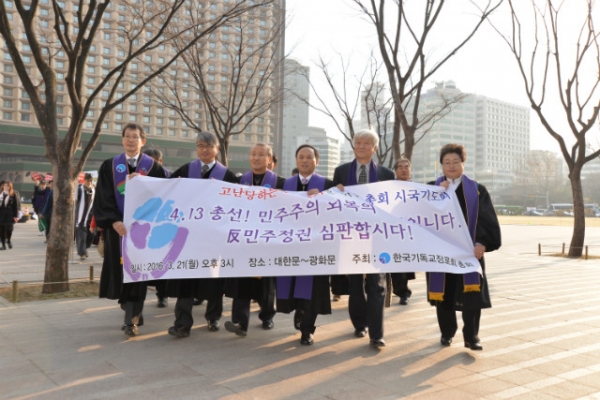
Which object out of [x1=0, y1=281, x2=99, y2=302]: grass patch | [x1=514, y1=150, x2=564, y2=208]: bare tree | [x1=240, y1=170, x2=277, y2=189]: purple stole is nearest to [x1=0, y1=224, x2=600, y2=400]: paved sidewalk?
[x1=0, y1=281, x2=99, y2=302]: grass patch

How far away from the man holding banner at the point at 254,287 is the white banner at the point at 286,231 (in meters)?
0.33

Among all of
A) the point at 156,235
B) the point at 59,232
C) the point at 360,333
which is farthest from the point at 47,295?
the point at 360,333

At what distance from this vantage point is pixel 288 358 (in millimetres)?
4215

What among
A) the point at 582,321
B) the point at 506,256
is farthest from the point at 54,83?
the point at 506,256

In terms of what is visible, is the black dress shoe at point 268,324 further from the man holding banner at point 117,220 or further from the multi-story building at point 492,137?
the multi-story building at point 492,137

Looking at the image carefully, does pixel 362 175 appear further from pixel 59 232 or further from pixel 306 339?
pixel 59 232

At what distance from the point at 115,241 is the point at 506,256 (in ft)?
39.3

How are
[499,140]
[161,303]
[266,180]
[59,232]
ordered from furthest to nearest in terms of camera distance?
1. [499,140]
2. [59,232]
3. [161,303]
4. [266,180]

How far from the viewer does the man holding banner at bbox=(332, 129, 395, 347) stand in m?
4.56

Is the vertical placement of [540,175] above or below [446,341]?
above

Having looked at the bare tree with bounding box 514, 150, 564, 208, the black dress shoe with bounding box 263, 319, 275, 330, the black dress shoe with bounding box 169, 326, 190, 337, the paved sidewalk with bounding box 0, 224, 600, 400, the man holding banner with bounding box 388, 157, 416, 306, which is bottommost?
the paved sidewalk with bounding box 0, 224, 600, 400

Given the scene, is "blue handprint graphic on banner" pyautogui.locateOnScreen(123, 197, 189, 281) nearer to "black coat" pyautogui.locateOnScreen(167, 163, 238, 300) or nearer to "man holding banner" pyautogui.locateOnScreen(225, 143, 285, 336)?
"black coat" pyautogui.locateOnScreen(167, 163, 238, 300)

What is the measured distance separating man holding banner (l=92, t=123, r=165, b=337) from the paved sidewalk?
31 centimetres

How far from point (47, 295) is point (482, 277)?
5.17m
